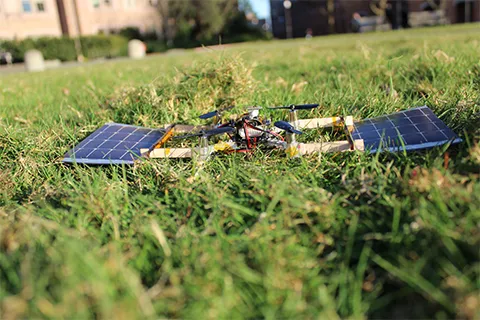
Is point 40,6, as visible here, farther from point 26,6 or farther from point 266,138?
point 266,138

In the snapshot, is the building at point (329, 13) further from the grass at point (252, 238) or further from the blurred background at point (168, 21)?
the grass at point (252, 238)

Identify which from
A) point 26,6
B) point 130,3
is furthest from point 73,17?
point 130,3

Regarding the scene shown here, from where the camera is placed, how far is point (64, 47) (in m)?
27.6

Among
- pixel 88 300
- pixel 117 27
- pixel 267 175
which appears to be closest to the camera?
pixel 88 300

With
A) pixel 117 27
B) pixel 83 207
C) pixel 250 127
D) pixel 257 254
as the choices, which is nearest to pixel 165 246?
pixel 257 254

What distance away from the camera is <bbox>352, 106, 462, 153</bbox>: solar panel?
2043mm

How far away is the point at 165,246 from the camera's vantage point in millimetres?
1451

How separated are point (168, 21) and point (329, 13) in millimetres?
13993

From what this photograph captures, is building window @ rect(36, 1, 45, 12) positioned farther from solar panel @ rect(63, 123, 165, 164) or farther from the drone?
the drone

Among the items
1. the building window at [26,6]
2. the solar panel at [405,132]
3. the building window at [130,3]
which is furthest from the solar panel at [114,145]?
the building window at [130,3]

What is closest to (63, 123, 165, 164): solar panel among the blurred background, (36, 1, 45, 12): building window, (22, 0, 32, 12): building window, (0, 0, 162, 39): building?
the blurred background

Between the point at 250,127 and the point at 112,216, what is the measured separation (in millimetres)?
1004

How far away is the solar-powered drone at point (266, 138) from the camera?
2.14 m

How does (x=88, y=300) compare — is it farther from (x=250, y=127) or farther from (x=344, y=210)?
(x=250, y=127)
